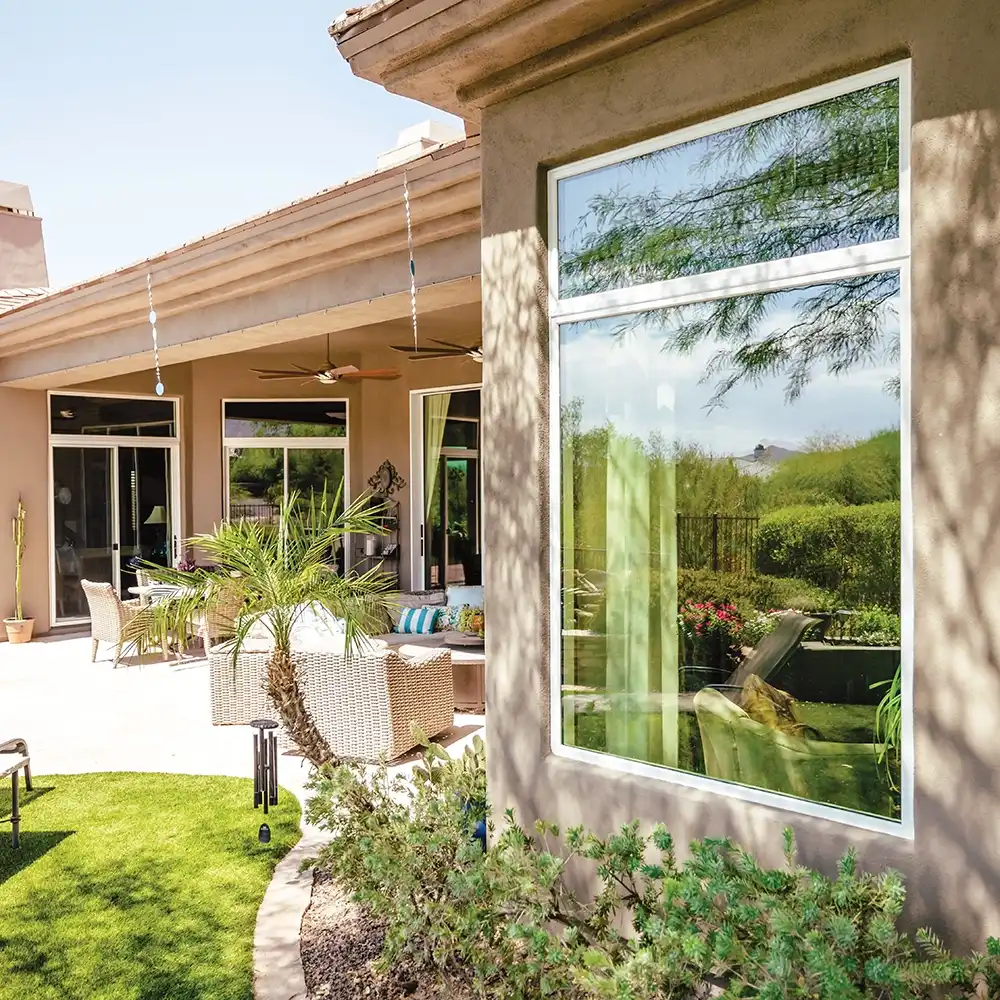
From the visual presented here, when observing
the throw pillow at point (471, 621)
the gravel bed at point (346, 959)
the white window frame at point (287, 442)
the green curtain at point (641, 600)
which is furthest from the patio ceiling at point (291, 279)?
the gravel bed at point (346, 959)

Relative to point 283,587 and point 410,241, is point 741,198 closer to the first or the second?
point 283,587

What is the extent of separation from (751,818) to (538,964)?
0.84 meters

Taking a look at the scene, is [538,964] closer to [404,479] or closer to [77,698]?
[77,698]

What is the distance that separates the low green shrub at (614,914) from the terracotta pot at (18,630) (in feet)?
31.6

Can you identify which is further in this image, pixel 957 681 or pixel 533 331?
pixel 533 331

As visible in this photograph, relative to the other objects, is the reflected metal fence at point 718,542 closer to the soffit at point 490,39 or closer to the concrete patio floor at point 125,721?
the soffit at point 490,39

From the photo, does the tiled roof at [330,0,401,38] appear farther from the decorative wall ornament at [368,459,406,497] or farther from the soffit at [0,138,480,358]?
the decorative wall ornament at [368,459,406,497]

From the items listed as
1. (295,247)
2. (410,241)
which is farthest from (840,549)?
(295,247)

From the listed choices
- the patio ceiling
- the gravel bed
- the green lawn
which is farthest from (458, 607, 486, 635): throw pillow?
the gravel bed

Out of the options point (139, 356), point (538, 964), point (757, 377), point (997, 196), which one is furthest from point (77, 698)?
point (997, 196)

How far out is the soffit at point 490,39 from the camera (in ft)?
10.6

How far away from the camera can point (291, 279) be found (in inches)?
317

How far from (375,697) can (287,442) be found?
896 cm

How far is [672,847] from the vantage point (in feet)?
10.1
